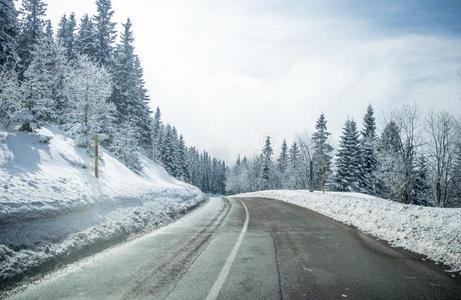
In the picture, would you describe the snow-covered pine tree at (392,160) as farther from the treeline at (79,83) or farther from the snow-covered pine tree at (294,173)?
the treeline at (79,83)

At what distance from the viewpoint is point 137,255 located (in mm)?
5293

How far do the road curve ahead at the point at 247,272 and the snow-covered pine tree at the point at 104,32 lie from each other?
109 ft

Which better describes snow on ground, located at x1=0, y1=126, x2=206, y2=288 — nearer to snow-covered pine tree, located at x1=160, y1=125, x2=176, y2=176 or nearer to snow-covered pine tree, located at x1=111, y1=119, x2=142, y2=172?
snow-covered pine tree, located at x1=111, y1=119, x2=142, y2=172

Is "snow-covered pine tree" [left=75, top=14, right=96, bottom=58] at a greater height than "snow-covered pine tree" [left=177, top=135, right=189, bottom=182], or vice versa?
"snow-covered pine tree" [left=75, top=14, right=96, bottom=58]

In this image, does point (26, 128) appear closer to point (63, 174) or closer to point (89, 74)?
point (63, 174)


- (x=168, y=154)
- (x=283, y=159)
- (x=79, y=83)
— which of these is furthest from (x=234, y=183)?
(x=79, y=83)

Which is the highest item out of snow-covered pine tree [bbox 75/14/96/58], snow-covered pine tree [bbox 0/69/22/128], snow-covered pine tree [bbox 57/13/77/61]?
snow-covered pine tree [bbox 57/13/77/61]

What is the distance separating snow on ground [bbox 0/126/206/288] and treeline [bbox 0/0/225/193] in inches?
95.6

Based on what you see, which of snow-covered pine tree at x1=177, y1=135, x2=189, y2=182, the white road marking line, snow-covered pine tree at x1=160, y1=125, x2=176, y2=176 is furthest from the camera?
snow-covered pine tree at x1=177, y1=135, x2=189, y2=182

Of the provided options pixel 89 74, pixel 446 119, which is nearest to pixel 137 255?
pixel 89 74

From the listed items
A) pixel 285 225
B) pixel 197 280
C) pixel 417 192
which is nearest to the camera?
pixel 197 280

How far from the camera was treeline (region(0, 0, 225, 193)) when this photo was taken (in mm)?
11039

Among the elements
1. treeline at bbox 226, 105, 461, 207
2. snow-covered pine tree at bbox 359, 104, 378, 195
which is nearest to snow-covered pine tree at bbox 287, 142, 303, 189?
treeline at bbox 226, 105, 461, 207

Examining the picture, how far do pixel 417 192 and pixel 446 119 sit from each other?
1075 centimetres
